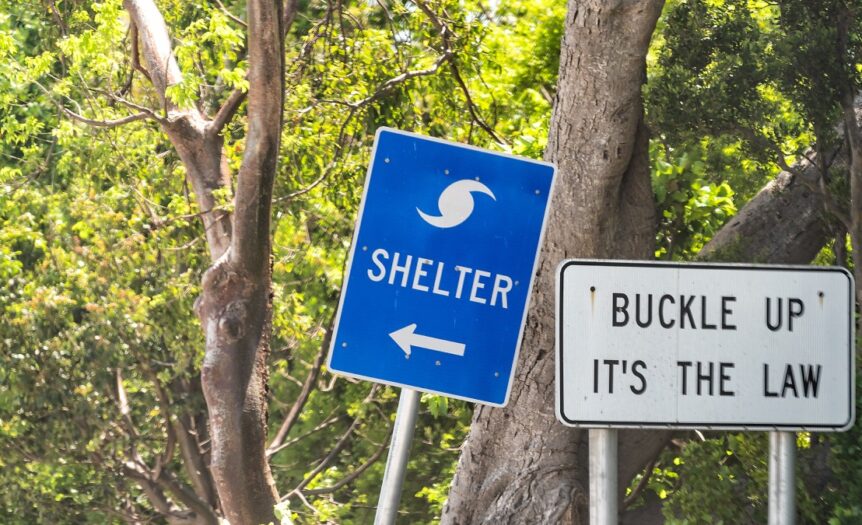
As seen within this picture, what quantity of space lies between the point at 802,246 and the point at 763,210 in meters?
0.35

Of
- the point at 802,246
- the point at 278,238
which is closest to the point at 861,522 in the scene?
the point at 802,246

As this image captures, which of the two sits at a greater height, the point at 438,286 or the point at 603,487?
the point at 438,286

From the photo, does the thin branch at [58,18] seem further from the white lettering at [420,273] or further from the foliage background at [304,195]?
the white lettering at [420,273]

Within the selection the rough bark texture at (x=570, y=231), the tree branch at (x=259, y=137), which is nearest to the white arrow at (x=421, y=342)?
the rough bark texture at (x=570, y=231)

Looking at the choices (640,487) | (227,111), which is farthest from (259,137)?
(640,487)

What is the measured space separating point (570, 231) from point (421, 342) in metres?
4.06

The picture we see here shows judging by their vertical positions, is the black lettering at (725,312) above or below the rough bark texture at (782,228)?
below

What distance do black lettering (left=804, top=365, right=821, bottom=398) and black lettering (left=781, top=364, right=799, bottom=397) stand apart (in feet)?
0.07

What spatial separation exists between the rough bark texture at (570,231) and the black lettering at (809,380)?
13.0 feet

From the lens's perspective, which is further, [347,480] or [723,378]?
[347,480]

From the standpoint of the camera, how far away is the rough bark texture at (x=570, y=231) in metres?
7.11

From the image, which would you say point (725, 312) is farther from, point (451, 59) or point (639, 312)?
point (451, 59)

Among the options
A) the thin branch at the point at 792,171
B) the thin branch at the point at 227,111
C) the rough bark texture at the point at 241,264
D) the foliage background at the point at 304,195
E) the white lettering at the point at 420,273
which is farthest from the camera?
the thin branch at the point at 227,111

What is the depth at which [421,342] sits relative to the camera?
10.9ft
